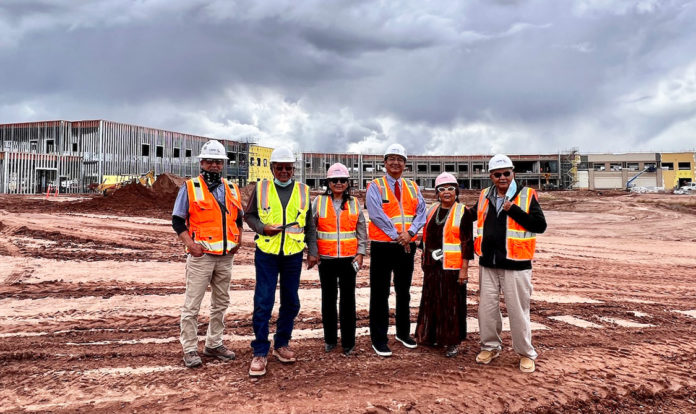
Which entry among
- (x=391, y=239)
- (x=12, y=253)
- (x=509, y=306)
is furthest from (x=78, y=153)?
(x=509, y=306)

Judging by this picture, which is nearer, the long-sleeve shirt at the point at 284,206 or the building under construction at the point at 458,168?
the long-sleeve shirt at the point at 284,206

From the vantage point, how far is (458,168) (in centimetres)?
6769

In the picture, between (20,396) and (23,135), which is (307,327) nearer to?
(20,396)

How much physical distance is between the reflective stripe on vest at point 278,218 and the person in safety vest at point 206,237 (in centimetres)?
31

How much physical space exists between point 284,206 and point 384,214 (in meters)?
1.09

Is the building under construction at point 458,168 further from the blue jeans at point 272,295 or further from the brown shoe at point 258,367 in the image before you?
the brown shoe at point 258,367

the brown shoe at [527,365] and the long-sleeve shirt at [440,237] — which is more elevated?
the long-sleeve shirt at [440,237]

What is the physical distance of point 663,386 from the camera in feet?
12.5

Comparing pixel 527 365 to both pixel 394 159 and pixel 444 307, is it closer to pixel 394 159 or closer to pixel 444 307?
pixel 444 307

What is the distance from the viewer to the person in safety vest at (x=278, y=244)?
4020 mm

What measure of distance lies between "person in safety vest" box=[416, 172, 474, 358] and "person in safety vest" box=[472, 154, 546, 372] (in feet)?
0.58

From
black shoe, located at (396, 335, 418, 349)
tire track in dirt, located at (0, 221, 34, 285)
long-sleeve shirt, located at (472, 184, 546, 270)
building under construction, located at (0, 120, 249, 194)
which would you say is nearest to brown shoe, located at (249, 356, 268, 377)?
black shoe, located at (396, 335, 418, 349)

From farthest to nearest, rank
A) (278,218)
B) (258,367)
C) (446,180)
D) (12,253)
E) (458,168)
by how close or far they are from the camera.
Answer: (458,168) → (12,253) → (446,180) → (278,218) → (258,367)

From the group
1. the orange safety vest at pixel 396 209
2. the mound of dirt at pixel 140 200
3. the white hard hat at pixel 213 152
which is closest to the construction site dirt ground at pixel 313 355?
the orange safety vest at pixel 396 209
